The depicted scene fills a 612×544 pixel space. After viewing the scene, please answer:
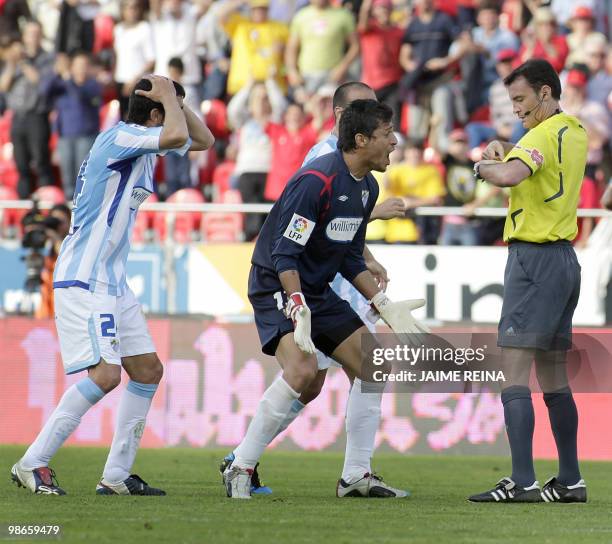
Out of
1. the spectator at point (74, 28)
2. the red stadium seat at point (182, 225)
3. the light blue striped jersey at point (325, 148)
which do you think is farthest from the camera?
the spectator at point (74, 28)

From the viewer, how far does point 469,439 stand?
13758 mm

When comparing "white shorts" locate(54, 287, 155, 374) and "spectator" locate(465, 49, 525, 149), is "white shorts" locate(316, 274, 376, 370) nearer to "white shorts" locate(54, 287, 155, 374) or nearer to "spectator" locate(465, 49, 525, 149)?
"white shorts" locate(54, 287, 155, 374)

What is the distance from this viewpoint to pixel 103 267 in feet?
27.9

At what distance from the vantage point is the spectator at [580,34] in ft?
57.8

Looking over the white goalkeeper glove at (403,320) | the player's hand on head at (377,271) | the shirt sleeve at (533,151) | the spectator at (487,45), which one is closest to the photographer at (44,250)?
the spectator at (487,45)

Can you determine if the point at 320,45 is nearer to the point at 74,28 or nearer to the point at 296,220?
the point at 74,28

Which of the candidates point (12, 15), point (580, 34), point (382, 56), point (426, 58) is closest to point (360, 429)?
point (382, 56)

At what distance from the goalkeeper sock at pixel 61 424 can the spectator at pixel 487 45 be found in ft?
34.3

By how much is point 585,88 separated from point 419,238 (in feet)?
11.3

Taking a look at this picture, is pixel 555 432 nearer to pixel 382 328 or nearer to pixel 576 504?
pixel 576 504

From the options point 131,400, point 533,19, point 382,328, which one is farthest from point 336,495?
point 533,19

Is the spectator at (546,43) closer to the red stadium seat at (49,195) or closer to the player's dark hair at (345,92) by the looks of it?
the red stadium seat at (49,195)

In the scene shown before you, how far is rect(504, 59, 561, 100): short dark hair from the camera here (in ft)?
27.4

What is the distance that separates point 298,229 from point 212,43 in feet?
38.4
